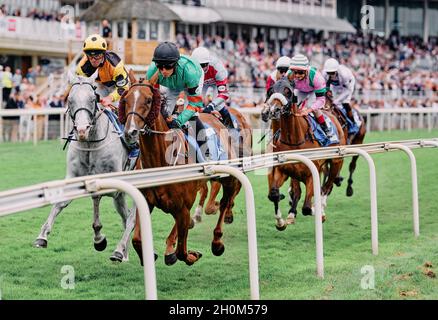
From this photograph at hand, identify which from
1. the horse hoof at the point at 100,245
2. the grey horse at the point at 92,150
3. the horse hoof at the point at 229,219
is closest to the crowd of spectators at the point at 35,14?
the horse hoof at the point at 229,219

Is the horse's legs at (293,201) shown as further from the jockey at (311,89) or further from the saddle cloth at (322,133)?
the jockey at (311,89)

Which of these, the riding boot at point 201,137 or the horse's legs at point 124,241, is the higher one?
the riding boot at point 201,137

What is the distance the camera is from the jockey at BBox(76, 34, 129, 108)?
24.7ft

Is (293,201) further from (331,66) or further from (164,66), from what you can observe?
(164,66)

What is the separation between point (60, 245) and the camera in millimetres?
8047

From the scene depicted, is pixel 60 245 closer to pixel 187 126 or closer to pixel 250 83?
pixel 187 126

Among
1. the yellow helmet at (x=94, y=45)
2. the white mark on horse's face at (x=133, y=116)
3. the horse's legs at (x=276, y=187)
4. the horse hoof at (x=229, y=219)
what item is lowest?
the horse hoof at (x=229, y=219)

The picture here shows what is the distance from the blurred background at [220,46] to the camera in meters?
23.5

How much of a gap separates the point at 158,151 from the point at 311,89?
397cm

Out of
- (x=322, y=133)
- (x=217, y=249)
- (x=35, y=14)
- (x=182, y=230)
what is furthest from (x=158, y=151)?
(x=35, y=14)

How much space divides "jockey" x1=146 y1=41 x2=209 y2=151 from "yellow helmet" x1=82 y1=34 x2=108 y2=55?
726 mm

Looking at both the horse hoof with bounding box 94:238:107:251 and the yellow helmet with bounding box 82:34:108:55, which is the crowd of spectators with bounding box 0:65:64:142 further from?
the horse hoof with bounding box 94:238:107:251

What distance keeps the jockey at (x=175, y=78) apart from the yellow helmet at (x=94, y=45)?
28.6 inches
